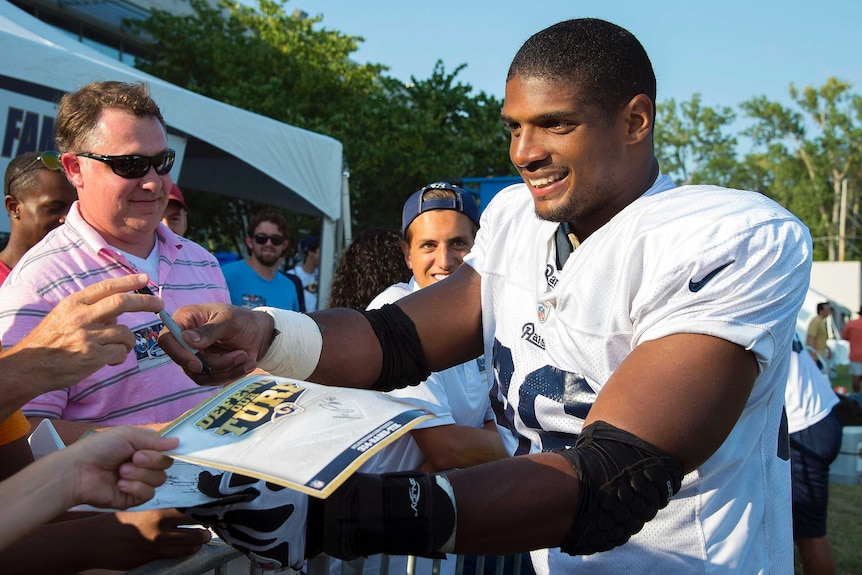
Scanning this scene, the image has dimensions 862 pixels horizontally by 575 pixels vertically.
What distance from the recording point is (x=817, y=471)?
4.66 m

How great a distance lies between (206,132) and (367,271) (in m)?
3.83

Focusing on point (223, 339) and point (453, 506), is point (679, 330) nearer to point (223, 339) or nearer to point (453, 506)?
point (453, 506)

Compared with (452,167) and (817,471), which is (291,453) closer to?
(817,471)

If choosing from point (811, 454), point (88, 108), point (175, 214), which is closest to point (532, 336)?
point (88, 108)

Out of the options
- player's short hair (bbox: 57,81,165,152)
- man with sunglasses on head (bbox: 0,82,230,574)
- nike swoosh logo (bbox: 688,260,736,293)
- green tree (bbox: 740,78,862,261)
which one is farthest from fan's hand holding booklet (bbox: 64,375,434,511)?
green tree (bbox: 740,78,862,261)

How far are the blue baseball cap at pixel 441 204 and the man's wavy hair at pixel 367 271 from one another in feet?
0.61

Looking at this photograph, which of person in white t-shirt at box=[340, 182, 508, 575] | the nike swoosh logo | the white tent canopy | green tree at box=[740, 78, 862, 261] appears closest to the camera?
the nike swoosh logo

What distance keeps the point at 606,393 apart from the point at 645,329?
20 centimetres

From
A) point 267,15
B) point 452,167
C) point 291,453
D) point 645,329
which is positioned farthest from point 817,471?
point 267,15

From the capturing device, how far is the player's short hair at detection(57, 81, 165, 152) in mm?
2823

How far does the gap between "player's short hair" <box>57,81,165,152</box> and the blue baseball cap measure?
4.33 feet

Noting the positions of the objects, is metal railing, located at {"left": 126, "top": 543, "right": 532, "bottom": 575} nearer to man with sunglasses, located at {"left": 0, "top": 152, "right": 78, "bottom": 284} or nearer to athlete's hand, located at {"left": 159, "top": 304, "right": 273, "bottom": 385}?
athlete's hand, located at {"left": 159, "top": 304, "right": 273, "bottom": 385}

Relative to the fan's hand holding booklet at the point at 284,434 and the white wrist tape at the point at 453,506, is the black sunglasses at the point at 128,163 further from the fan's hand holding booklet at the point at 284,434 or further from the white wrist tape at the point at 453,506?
the white wrist tape at the point at 453,506

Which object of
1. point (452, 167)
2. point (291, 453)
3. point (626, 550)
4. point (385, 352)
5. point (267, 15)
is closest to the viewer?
point (291, 453)
